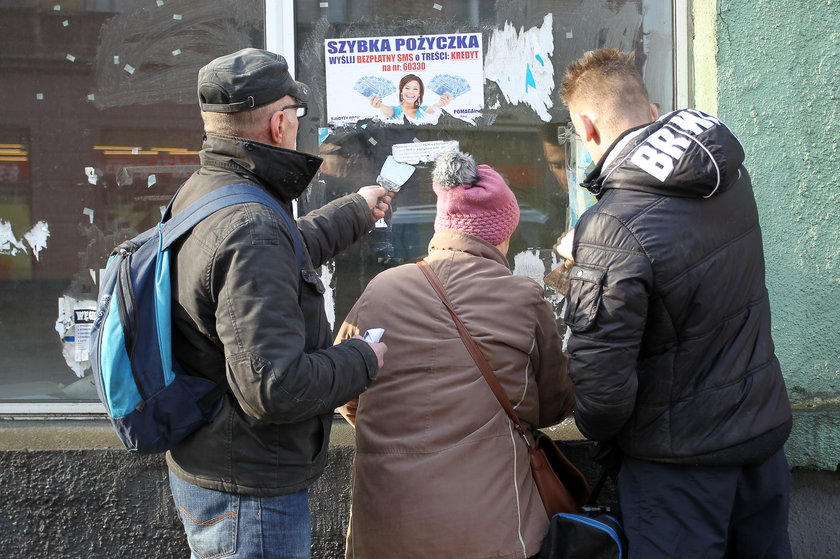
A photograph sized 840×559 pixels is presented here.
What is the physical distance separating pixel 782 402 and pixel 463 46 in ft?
7.00

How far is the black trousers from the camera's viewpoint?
234 centimetres

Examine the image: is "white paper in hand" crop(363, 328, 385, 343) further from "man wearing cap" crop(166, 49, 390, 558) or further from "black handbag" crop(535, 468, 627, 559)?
"black handbag" crop(535, 468, 627, 559)

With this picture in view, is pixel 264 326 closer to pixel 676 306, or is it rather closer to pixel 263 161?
pixel 263 161

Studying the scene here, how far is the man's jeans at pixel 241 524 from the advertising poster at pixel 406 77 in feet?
6.72

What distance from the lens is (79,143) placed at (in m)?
3.81

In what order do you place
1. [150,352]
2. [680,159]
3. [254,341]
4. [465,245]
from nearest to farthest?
[254,341] < [150,352] < [680,159] < [465,245]

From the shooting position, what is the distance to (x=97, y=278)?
3842mm

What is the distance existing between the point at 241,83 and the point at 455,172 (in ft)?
2.41

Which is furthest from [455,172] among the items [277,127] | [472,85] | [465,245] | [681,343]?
[472,85]

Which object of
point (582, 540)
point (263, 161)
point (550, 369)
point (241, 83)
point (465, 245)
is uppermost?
point (241, 83)

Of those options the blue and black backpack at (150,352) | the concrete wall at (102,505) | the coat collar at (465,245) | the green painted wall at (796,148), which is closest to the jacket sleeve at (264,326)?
the blue and black backpack at (150,352)

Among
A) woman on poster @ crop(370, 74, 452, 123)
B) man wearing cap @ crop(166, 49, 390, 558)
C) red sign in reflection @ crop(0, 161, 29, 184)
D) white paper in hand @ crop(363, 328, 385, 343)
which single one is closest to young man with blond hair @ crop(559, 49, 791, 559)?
white paper in hand @ crop(363, 328, 385, 343)

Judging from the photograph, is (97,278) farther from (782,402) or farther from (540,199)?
(782,402)

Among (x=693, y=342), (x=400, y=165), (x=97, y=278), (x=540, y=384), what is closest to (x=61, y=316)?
(x=97, y=278)
